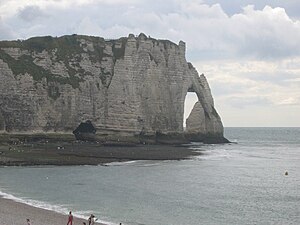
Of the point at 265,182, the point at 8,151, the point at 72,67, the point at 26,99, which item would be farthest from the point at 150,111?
the point at 265,182

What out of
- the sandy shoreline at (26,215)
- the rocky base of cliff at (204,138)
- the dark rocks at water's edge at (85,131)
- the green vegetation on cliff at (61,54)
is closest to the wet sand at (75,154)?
the dark rocks at water's edge at (85,131)

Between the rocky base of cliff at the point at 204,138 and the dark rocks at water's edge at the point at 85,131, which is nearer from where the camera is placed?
the dark rocks at water's edge at the point at 85,131

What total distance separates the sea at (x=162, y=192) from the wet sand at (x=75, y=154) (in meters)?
3.56

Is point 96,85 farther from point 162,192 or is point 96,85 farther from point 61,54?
point 162,192

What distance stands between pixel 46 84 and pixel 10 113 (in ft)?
31.3

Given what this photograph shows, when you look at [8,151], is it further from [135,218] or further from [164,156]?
[135,218]

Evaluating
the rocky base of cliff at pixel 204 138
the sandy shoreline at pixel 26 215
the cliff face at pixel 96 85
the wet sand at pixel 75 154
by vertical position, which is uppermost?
the cliff face at pixel 96 85

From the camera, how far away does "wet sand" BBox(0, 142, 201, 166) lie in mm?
63062

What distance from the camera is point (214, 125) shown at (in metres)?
112

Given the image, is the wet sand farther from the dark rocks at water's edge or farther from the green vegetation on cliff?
the green vegetation on cliff

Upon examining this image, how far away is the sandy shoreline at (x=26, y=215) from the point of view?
30297mm

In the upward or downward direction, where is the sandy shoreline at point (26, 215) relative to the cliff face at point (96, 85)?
downward

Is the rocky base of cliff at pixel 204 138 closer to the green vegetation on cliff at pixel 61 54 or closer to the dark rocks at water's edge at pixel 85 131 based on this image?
the dark rocks at water's edge at pixel 85 131

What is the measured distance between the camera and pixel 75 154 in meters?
70.7
